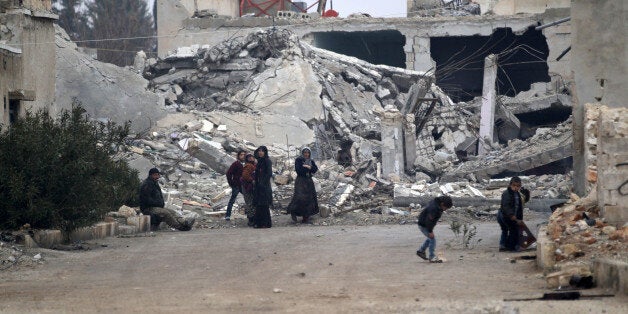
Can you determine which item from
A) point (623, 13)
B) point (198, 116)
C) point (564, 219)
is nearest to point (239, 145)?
point (198, 116)

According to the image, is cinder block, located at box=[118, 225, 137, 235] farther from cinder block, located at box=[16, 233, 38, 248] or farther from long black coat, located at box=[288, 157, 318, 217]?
cinder block, located at box=[16, 233, 38, 248]

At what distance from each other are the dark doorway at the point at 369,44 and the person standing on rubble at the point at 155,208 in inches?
869

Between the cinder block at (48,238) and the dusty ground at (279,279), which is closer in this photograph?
the dusty ground at (279,279)

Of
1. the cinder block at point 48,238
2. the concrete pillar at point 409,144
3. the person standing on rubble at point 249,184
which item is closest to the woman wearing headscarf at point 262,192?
the person standing on rubble at point 249,184

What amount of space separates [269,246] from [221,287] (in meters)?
4.50

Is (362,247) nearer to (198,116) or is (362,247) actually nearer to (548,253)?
(548,253)

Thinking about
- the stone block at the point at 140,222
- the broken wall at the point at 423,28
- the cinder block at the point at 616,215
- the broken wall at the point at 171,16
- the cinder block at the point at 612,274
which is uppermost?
the broken wall at the point at 171,16

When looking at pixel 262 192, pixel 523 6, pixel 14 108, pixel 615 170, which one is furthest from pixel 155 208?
pixel 523 6

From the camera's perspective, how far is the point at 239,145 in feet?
92.1

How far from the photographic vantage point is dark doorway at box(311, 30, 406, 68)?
4138 centimetres

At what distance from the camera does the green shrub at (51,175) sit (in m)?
14.9

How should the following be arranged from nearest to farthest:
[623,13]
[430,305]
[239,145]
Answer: [430,305], [623,13], [239,145]

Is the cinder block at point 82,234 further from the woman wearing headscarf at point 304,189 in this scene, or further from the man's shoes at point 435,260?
the man's shoes at point 435,260

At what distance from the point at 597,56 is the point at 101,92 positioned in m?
15.4
